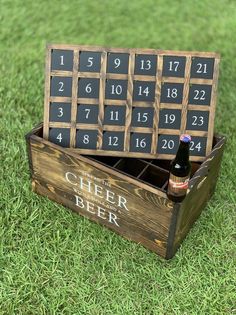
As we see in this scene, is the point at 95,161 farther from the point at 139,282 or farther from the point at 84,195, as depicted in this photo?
the point at 139,282

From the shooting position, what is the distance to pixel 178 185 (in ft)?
7.45

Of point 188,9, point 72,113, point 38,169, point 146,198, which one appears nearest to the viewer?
point 146,198

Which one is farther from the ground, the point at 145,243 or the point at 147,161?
the point at 147,161

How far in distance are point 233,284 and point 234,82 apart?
79.1 inches

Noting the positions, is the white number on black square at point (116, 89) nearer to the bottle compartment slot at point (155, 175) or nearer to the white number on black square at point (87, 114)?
the white number on black square at point (87, 114)

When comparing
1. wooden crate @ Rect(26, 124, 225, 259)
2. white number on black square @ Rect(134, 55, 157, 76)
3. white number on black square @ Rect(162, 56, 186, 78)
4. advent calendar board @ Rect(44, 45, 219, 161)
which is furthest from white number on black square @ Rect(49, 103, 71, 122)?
white number on black square @ Rect(162, 56, 186, 78)

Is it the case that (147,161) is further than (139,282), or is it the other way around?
(147,161)

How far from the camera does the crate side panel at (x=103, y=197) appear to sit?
246 centimetres

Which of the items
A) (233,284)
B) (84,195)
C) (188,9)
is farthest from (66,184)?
(188,9)

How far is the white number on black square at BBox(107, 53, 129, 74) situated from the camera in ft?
8.31

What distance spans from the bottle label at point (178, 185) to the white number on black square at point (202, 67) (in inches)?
23.0

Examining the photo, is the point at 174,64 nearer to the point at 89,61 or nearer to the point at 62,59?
the point at 89,61

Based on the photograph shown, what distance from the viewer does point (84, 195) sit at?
272 cm

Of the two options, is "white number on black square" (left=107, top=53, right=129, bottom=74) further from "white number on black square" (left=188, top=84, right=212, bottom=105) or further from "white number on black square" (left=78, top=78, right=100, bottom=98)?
"white number on black square" (left=188, top=84, right=212, bottom=105)
